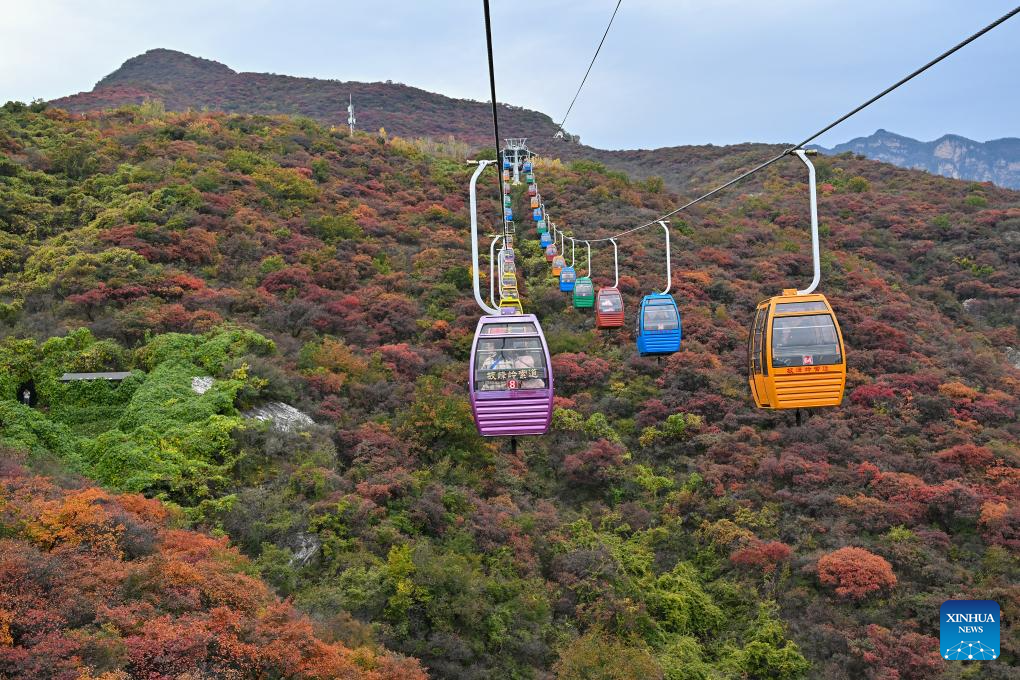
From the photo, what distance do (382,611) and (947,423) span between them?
17.3 metres

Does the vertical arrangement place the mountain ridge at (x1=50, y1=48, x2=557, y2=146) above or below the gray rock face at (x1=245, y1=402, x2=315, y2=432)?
above

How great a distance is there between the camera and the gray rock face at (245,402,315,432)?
17125 mm

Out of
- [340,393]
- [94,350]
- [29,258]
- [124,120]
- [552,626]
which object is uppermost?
[124,120]

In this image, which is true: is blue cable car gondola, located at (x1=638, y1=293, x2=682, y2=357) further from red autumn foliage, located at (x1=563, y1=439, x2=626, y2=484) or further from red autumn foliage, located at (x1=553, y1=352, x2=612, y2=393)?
red autumn foliage, located at (x1=553, y1=352, x2=612, y2=393)

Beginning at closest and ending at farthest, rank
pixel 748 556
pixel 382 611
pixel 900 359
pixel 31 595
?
pixel 31 595 → pixel 382 611 → pixel 748 556 → pixel 900 359

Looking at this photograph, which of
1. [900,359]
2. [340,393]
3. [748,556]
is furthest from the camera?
[900,359]

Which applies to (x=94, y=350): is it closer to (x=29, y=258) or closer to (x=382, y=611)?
(x=29, y=258)

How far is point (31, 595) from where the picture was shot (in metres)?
8.66

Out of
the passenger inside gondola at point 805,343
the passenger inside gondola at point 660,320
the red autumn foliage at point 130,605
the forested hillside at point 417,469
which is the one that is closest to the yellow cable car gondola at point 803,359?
the passenger inside gondola at point 805,343

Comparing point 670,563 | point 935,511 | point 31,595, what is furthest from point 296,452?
point 935,511

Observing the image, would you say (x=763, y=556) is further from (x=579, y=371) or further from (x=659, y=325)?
→ (x=579, y=371)

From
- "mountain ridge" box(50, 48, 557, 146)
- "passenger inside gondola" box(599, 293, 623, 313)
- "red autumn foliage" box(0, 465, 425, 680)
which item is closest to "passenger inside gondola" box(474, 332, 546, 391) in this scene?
"red autumn foliage" box(0, 465, 425, 680)

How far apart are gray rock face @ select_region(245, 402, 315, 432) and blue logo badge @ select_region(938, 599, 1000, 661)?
14724 mm

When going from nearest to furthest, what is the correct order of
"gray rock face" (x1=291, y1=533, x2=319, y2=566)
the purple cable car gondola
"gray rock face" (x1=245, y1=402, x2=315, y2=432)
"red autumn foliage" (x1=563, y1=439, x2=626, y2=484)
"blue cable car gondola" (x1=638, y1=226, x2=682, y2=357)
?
the purple cable car gondola, "gray rock face" (x1=291, y1=533, x2=319, y2=566), "blue cable car gondola" (x1=638, y1=226, x2=682, y2=357), "gray rock face" (x1=245, y1=402, x2=315, y2=432), "red autumn foliage" (x1=563, y1=439, x2=626, y2=484)
